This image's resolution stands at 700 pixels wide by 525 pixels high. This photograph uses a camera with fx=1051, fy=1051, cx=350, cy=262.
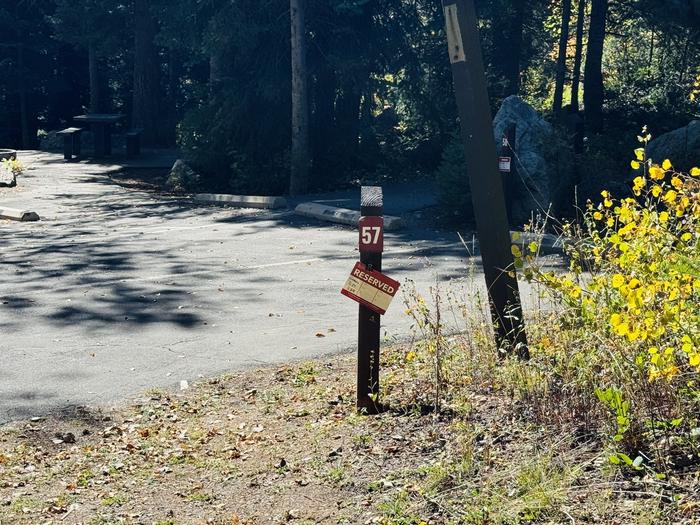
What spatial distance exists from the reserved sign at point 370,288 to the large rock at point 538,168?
9.80 meters

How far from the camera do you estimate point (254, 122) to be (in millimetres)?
22797

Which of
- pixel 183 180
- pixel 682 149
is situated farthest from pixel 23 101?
pixel 682 149

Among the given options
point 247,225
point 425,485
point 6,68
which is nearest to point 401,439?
point 425,485

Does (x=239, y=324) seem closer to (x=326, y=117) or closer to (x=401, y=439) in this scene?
(x=401, y=439)

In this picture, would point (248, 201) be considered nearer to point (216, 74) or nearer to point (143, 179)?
point (216, 74)

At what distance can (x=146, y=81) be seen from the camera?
36.2 meters

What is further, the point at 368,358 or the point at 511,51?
the point at 511,51

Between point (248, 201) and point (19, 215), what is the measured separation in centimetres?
422

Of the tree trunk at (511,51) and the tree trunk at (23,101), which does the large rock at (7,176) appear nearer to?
the tree trunk at (511,51)

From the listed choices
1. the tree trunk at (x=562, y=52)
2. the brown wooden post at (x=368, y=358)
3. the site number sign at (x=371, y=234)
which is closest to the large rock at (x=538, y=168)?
the brown wooden post at (x=368, y=358)

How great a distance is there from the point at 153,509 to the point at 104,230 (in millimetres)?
12372

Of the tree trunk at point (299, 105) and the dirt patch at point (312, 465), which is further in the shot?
the tree trunk at point (299, 105)

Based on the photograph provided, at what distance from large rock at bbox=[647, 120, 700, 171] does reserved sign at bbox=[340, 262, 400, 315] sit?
1240 cm

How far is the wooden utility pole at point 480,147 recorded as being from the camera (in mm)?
6809
